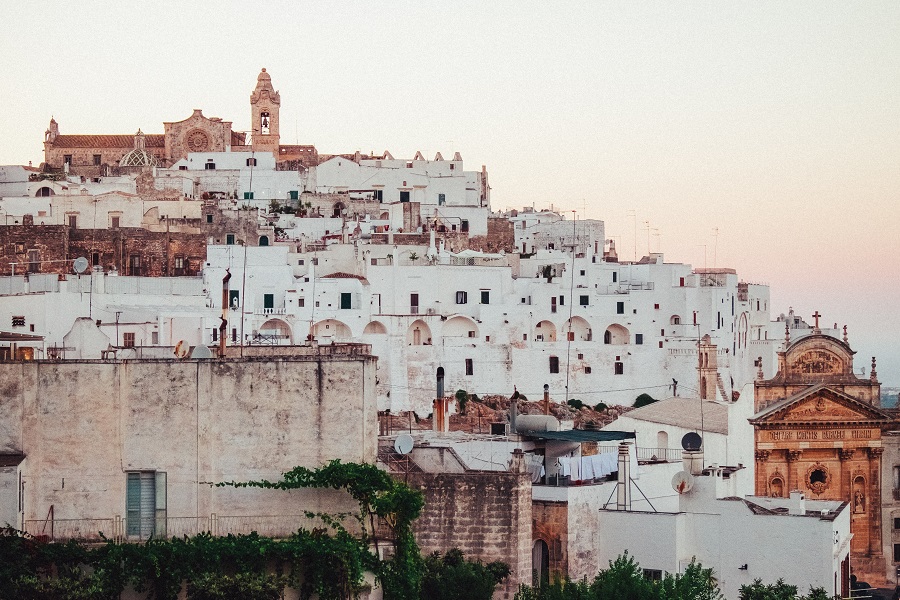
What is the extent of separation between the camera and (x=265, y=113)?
89.3 m

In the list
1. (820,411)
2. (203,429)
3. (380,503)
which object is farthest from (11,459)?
(820,411)

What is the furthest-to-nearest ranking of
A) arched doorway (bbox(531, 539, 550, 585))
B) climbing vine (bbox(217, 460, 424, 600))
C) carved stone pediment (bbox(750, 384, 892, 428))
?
carved stone pediment (bbox(750, 384, 892, 428)) < arched doorway (bbox(531, 539, 550, 585)) < climbing vine (bbox(217, 460, 424, 600))

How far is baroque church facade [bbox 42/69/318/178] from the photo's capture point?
86.9 meters

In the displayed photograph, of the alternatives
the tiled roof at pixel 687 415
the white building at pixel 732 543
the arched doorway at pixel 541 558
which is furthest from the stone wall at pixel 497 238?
the arched doorway at pixel 541 558

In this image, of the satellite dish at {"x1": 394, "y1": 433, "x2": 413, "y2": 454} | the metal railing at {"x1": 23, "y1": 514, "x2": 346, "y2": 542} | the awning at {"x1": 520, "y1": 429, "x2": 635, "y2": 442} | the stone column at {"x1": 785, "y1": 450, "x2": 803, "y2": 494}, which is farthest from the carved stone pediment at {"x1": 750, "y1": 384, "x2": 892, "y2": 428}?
the metal railing at {"x1": 23, "y1": 514, "x2": 346, "y2": 542}

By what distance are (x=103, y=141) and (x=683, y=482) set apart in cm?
6323

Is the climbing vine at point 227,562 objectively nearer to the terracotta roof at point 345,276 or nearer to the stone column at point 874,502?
the stone column at point 874,502

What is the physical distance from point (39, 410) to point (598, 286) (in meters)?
49.3

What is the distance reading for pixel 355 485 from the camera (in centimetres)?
2311

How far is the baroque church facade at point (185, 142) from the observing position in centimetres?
8688

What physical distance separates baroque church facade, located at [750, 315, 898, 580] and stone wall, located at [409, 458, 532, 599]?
2267 cm

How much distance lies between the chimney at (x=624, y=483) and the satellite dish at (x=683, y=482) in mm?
961

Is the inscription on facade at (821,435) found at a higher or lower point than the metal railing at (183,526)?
lower

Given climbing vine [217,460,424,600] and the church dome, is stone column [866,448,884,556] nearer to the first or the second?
climbing vine [217,460,424,600]
